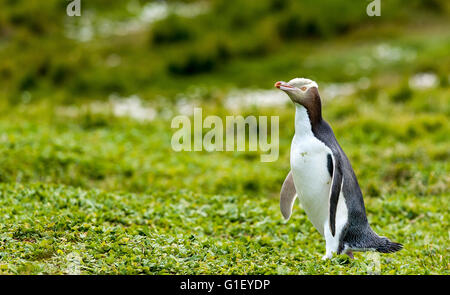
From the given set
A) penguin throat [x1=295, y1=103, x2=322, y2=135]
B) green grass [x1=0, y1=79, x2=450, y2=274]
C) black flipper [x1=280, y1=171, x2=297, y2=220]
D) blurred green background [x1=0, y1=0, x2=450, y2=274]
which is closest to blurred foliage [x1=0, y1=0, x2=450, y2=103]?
blurred green background [x1=0, y1=0, x2=450, y2=274]

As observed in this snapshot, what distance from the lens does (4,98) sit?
1512 centimetres

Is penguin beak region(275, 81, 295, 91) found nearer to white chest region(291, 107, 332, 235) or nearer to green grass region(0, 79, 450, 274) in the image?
white chest region(291, 107, 332, 235)

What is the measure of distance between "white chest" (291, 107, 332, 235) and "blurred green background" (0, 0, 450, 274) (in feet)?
1.92

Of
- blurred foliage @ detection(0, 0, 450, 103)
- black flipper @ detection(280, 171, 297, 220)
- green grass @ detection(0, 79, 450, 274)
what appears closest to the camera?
green grass @ detection(0, 79, 450, 274)

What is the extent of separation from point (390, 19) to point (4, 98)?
496 inches

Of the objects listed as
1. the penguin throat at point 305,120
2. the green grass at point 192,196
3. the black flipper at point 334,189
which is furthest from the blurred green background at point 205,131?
the penguin throat at point 305,120

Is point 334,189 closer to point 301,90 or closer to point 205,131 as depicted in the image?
point 301,90

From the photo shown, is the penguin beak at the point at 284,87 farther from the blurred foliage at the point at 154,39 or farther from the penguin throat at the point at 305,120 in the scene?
the blurred foliage at the point at 154,39

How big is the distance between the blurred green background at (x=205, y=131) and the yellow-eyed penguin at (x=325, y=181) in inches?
8.0

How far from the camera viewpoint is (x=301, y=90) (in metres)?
5.57

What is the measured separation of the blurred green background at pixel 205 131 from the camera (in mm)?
5832

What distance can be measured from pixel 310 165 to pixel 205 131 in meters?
7.22

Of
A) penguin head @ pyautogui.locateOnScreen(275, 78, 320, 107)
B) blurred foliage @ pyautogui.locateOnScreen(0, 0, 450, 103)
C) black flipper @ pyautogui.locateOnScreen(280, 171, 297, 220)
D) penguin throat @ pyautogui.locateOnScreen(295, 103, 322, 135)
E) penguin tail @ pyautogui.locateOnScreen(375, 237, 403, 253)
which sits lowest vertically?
penguin tail @ pyautogui.locateOnScreen(375, 237, 403, 253)

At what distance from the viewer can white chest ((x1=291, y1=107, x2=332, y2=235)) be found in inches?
220
